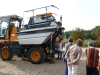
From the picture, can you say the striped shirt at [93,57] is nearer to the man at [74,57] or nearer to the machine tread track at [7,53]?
the man at [74,57]

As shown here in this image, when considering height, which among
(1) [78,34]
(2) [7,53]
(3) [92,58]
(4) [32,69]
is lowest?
(4) [32,69]

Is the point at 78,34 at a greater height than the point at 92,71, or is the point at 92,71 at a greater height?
the point at 78,34

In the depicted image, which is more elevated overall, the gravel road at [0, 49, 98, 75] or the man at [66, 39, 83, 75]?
the man at [66, 39, 83, 75]

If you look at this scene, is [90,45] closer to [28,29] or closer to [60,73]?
[60,73]

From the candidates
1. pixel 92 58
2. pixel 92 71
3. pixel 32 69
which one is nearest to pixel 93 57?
pixel 92 58

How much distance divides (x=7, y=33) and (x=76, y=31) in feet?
120

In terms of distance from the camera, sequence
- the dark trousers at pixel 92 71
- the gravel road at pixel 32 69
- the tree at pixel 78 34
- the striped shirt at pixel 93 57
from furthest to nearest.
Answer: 1. the tree at pixel 78 34
2. the gravel road at pixel 32 69
3. the dark trousers at pixel 92 71
4. the striped shirt at pixel 93 57

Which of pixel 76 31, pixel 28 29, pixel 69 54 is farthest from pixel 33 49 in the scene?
pixel 76 31

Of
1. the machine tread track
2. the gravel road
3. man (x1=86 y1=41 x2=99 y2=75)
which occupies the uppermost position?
man (x1=86 y1=41 x2=99 y2=75)

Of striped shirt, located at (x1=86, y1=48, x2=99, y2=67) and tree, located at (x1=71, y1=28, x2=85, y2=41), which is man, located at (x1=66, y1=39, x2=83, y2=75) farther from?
tree, located at (x1=71, y1=28, x2=85, y2=41)

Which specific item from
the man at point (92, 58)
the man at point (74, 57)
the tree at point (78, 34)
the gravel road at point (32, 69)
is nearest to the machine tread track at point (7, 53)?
the gravel road at point (32, 69)

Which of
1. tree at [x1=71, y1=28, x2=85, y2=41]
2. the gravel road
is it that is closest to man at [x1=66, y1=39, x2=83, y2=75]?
the gravel road

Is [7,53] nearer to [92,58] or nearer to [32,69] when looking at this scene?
[32,69]

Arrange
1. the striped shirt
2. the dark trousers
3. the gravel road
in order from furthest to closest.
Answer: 1. the gravel road
2. the dark trousers
3. the striped shirt
